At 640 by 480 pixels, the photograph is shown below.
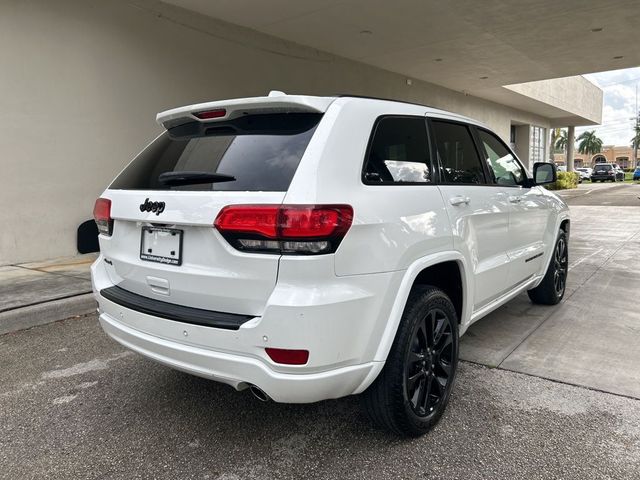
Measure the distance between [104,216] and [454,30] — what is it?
9.49 meters

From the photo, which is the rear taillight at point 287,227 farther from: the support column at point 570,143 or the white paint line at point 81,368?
the support column at point 570,143

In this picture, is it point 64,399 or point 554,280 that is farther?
point 554,280

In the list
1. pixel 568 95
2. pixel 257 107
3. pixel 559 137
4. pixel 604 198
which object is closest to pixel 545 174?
pixel 257 107

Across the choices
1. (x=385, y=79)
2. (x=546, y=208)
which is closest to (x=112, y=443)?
(x=546, y=208)

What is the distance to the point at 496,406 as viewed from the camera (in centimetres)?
309

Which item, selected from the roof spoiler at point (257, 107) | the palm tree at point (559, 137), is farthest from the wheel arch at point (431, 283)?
the palm tree at point (559, 137)

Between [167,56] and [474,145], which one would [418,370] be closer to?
[474,145]

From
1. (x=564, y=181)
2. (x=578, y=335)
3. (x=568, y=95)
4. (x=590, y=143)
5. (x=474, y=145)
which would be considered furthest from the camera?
(x=590, y=143)

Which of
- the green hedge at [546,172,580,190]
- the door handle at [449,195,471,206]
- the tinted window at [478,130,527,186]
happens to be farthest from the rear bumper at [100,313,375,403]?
the green hedge at [546,172,580,190]

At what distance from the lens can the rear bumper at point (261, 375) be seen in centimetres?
218

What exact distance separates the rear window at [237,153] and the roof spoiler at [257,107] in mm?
34


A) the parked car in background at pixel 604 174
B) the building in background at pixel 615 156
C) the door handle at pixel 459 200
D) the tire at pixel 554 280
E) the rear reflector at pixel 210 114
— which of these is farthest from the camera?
the building in background at pixel 615 156

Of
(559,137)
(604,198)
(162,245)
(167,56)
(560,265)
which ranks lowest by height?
(604,198)

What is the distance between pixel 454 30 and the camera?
10352mm
